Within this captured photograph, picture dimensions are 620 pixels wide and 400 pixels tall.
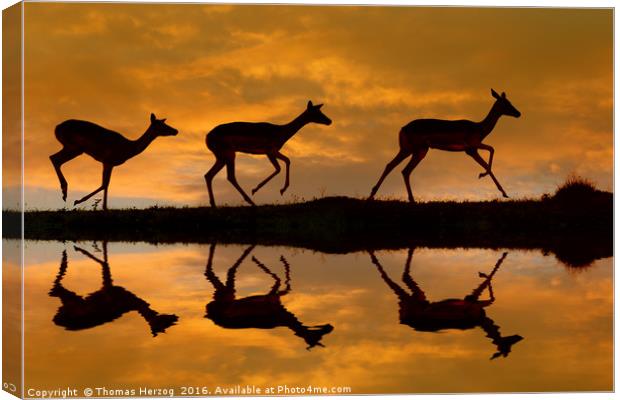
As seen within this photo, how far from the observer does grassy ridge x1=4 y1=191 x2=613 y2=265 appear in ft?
38.4

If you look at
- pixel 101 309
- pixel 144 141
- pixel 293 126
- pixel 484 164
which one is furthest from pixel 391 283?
pixel 484 164

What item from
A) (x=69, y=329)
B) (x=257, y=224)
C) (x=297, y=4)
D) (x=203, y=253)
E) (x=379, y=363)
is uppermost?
(x=297, y=4)

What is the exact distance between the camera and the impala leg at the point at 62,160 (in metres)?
9.59

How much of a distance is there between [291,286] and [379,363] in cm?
144

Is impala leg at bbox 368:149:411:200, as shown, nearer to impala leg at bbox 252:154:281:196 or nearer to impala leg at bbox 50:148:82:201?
impala leg at bbox 252:154:281:196

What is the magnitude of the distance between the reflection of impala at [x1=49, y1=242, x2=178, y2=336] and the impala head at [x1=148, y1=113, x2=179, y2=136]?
2.37m

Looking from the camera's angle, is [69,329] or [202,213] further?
[202,213]

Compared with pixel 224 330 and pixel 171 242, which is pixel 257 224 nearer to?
pixel 171 242

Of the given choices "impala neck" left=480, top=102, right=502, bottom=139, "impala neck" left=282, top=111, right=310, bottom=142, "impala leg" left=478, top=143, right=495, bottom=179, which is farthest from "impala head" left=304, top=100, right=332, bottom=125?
"impala leg" left=478, top=143, right=495, bottom=179

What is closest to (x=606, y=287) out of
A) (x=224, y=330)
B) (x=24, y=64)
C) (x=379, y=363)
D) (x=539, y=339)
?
(x=539, y=339)

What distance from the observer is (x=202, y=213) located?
40.8 ft

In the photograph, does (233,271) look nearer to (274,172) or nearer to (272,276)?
(272,276)

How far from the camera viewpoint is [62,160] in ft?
34.0

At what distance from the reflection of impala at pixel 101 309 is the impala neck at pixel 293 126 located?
314cm
